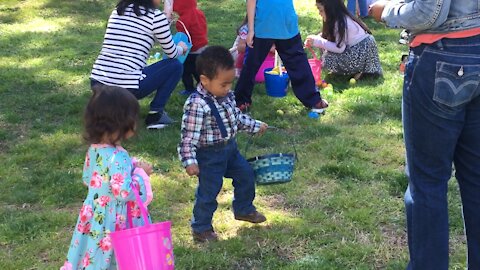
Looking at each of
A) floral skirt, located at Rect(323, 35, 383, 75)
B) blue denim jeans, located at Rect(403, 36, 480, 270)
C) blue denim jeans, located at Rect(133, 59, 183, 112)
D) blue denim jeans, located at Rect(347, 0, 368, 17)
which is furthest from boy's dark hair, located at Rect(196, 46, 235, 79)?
blue denim jeans, located at Rect(347, 0, 368, 17)

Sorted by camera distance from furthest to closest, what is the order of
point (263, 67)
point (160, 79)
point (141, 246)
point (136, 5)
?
point (263, 67) < point (160, 79) < point (136, 5) < point (141, 246)

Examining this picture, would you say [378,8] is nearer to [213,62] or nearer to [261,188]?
[213,62]

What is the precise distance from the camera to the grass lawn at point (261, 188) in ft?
12.0

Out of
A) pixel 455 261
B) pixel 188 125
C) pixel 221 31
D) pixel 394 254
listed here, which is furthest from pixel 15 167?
pixel 221 31

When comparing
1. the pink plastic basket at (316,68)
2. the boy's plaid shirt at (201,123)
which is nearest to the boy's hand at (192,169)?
the boy's plaid shirt at (201,123)

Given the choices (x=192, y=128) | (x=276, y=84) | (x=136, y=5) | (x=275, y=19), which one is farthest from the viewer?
(x=276, y=84)

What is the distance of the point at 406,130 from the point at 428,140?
132 mm

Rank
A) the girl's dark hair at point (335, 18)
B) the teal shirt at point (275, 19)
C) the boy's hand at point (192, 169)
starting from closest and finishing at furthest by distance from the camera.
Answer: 1. the boy's hand at point (192, 169)
2. the teal shirt at point (275, 19)
3. the girl's dark hair at point (335, 18)

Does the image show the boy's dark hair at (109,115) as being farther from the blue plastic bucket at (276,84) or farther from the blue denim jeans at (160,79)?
the blue plastic bucket at (276,84)

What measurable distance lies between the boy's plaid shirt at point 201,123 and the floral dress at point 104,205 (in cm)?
64

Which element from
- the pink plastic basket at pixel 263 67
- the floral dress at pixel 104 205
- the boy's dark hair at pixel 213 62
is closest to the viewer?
the floral dress at pixel 104 205

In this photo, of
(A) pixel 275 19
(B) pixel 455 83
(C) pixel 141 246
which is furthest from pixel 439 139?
(A) pixel 275 19

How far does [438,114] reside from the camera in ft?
8.26

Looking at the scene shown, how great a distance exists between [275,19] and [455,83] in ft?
11.8
